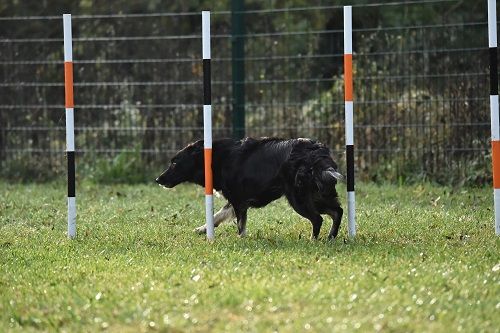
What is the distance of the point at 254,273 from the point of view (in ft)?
19.7

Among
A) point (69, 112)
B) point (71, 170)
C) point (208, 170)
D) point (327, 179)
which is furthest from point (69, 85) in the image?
point (327, 179)

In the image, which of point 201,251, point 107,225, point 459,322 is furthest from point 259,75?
point 459,322

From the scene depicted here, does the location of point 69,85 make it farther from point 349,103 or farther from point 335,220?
point 335,220

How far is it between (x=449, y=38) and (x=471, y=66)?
401 millimetres

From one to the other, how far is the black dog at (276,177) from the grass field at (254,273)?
9.0 inches

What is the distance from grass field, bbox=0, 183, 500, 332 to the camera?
16.1ft

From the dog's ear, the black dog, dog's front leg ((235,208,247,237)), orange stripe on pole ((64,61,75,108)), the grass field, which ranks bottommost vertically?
the grass field

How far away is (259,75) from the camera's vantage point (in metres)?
12.6

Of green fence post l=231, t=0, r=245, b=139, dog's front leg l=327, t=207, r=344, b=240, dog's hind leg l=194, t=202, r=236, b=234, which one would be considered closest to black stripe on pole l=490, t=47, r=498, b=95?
dog's front leg l=327, t=207, r=344, b=240

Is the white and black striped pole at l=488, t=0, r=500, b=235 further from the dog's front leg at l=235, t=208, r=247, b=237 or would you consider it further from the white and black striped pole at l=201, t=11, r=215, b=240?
the white and black striped pole at l=201, t=11, r=215, b=240

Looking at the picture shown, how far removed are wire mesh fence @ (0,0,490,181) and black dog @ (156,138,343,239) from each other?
378 cm

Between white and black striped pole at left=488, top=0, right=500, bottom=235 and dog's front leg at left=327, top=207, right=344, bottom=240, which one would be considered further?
dog's front leg at left=327, top=207, right=344, bottom=240

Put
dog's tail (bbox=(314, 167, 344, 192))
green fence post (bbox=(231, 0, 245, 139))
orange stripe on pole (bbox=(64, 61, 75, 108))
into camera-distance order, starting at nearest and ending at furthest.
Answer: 1. dog's tail (bbox=(314, 167, 344, 192))
2. orange stripe on pole (bbox=(64, 61, 75, 108))
3. green fence post (bbox=(231, 0, 245, 139))

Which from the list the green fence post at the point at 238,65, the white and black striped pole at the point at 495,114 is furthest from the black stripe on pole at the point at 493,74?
the green fence post at the point at 238,65
